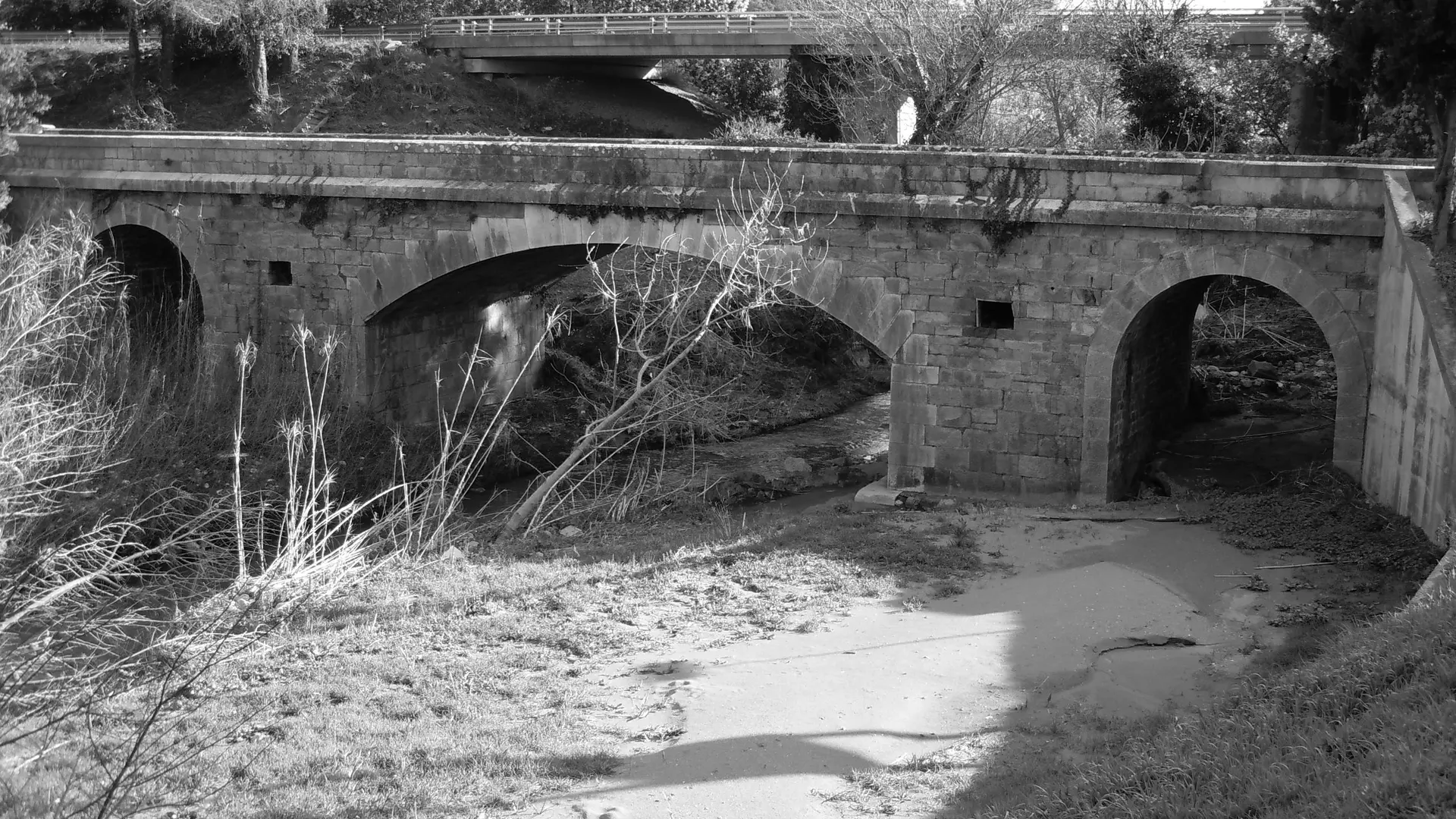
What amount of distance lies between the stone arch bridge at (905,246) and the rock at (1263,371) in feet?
10.4

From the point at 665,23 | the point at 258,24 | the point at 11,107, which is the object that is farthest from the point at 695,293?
→ the point at 258,24

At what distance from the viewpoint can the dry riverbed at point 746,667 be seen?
7.37 m

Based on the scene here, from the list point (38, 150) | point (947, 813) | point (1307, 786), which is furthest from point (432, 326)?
point (1307, 786)

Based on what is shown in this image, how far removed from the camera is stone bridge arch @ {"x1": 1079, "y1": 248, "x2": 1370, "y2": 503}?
12.7 metres

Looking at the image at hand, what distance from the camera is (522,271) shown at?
1856 cm

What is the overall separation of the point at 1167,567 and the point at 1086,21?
44.9 ft

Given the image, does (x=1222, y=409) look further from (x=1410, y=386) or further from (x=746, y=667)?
(x=746, y=667)

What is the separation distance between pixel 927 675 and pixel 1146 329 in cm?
716

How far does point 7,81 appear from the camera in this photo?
19.0 m

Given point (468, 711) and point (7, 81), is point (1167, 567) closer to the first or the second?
point (468, 711)

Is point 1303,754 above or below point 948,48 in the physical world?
below

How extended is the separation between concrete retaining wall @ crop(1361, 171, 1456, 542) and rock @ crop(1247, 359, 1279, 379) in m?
7.38

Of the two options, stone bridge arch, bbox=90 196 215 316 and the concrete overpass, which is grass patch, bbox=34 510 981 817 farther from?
the concrete overpass

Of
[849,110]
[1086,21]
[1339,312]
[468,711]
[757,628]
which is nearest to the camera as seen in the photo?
[468,711]
